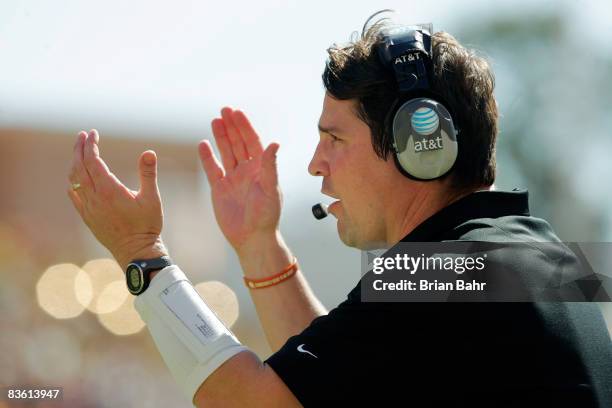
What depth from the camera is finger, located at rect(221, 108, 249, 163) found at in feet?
11.8

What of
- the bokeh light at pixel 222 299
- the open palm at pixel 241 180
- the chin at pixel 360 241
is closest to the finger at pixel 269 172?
the open palm at pixel 241 180

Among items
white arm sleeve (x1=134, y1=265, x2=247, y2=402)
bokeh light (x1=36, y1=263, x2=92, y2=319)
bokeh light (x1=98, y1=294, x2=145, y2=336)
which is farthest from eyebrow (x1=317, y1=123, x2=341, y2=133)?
bokeh light (x1=98, y1=294, x2=145, y2=336)

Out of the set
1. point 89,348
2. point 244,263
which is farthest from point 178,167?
point 244,263

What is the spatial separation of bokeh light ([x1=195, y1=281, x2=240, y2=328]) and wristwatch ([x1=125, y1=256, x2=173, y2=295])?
50.4 feet

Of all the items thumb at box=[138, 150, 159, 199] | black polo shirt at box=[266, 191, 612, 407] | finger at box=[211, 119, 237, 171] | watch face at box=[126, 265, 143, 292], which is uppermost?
finger at box=[211, 119, 237, 171]

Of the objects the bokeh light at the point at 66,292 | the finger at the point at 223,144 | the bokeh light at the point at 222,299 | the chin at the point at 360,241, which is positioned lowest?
the bokeh light at the point at 222,299

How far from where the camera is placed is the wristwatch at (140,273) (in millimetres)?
2789

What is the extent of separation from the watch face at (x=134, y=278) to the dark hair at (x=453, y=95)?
731mm

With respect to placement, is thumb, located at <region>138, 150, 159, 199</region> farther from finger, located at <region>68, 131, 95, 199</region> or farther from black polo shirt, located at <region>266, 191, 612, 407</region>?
black polo shirt, located at <region>266, 191, 612, 407</region>

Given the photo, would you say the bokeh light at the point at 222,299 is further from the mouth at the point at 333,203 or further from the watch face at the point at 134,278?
the watch face at the point at 134,278

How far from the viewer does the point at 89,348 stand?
1764 cm

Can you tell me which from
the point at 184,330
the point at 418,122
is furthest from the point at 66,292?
the point at 418,122

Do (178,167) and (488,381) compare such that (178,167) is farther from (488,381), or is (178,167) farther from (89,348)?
(488,381)

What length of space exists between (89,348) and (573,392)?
15942 mm
